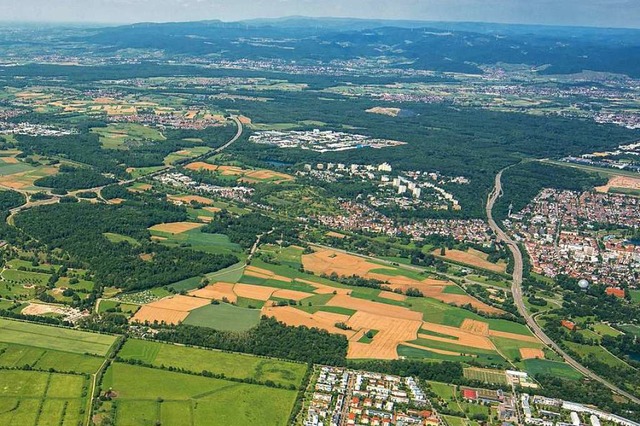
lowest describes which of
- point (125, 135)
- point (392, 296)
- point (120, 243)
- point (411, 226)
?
point (125, 135)

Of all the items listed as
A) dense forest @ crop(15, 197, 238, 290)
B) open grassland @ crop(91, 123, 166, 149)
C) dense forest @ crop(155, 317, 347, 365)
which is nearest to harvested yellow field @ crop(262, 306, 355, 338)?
dense forest @ crop(155, 317, 347, 365)

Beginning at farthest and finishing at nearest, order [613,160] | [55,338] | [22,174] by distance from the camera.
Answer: [613,160] → [22,174] → [55,338]

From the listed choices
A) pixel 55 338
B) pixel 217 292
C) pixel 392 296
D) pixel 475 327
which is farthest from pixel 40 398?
pixel 475 327

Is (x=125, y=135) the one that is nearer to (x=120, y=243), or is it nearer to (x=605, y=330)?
(x=120, y=243)

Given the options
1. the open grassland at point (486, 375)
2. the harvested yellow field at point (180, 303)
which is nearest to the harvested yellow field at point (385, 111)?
the harvested yellow field at point (180, 303)

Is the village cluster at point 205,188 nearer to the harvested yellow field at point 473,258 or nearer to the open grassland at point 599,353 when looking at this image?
the harvested yellow field at point 473,258

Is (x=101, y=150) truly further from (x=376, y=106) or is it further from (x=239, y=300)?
(x=376, y=106)

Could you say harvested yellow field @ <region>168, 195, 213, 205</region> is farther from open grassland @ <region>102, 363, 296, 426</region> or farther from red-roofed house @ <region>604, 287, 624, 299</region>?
red-roofed house @ <region>604, 287, 624, 299</region>
